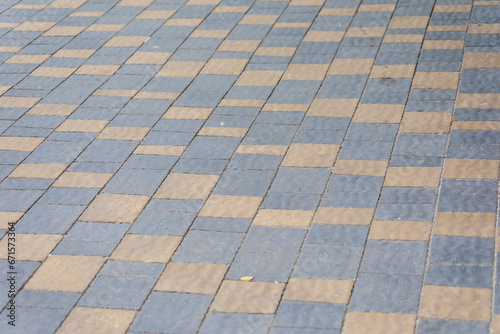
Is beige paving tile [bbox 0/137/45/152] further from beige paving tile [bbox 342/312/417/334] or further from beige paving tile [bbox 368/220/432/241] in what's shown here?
beige paving tile [bbox 342/312/417/334]

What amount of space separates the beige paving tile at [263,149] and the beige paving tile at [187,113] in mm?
595

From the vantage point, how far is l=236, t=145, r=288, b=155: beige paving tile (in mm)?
5141

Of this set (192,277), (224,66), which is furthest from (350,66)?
(192,277)

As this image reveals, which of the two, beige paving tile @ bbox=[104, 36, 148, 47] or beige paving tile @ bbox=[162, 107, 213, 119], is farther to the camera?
beige paving tile @ bbox=[104, 36, 148, 47]

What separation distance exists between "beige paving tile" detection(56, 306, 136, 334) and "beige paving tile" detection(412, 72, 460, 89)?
3.18 metres

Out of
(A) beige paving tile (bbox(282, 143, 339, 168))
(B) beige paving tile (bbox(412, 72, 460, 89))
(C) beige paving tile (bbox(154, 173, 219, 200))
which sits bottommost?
(B) beige paving tile (bbox(412, 72, 460, 89))

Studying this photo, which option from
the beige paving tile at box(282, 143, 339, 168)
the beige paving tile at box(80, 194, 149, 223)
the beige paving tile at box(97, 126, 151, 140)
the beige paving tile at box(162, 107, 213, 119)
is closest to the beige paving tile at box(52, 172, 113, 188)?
the beige paving tile at box(80, 194, 149, 223)

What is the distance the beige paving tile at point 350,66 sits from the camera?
6215 millimetres

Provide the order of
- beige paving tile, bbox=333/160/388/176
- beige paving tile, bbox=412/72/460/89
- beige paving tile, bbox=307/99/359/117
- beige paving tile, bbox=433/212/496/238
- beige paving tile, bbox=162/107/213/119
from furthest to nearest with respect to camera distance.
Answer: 1. beige paving tile, bbox=412/72/460/89
2. beige paving tile, bbox=162/107/213/119
3. beige paving tile, bbox=307/99/359/117
4. beige paving tile, bbox=333/160/388/176
5. beige paving tile, bbox=433/212/496/238

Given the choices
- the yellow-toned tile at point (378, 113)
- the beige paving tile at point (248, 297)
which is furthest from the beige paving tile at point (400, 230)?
the yellow-toned tile at point (378, 113)

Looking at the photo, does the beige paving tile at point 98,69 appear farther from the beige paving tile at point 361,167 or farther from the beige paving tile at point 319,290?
the beige paving tile at point 319,290

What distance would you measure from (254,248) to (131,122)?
1.93 m

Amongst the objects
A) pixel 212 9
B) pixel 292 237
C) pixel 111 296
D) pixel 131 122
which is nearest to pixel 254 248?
pixel 292 237

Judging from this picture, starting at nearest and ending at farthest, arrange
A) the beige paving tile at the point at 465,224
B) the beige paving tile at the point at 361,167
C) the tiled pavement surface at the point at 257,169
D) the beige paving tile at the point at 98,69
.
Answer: the tiled pavement surface at the point at 257,169, the beige paving tile at the point at 465,224, the beige paving tile at the point at 361,167, the beige paving tile at the point at 98,69
